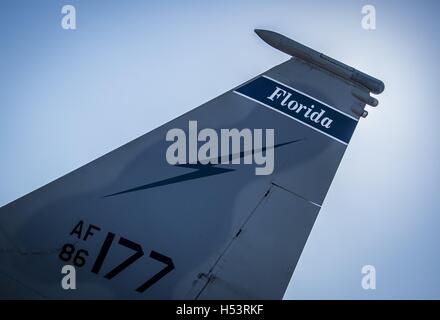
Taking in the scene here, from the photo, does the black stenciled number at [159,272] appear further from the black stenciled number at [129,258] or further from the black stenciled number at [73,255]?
the black stenciled number at [73,255]

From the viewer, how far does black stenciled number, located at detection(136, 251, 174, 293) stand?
397 cm

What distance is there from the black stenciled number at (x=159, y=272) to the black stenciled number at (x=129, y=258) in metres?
0.12

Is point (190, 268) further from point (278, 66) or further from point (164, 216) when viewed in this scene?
point (278, 66)

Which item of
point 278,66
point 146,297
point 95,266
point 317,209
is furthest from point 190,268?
point 278,66

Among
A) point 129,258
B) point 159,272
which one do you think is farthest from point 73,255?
point 159,272

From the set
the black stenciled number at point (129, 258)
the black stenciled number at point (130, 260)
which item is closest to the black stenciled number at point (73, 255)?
the black stenciled number at point (130, 260)

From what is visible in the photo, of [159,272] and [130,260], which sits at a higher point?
[130,260]

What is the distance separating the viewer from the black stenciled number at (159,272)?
13.0 feet

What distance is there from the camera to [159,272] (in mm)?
4031

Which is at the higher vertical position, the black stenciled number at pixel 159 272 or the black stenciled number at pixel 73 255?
the black stenciled number at pixel 73 255

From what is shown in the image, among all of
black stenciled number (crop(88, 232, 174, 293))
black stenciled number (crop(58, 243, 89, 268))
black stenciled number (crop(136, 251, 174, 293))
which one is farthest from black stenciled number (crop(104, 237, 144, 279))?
black stenciled number (crop(58, 243, 89, 268))

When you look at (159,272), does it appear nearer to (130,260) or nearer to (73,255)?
(130,260)

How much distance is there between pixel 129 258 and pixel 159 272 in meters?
0.30

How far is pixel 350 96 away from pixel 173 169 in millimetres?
2162
